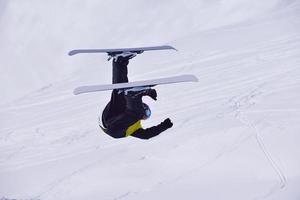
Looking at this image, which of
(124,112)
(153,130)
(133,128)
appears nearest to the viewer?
(124,112)

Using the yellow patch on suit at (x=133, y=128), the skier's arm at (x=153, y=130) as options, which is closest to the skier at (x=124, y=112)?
the yellow patch on suit at (x=133, y=128)

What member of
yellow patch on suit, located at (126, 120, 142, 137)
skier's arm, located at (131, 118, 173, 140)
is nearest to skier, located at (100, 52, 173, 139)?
yellow patch on suit, located at (126, 120, 142, 137)

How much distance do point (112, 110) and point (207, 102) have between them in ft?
43.5

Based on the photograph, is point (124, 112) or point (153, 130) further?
point (153, 130)

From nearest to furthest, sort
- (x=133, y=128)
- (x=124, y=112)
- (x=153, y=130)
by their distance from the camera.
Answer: (x=124, y=112) < (x=133, y=128) < (x=153, y=130)

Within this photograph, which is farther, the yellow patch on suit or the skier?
the yellow patch on suit

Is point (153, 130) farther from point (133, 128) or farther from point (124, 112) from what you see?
point (124, 112)

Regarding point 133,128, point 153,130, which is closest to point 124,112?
point 133,128

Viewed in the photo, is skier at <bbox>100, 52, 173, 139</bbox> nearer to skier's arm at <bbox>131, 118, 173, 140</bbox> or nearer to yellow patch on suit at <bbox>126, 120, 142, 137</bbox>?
yellow patch on suit at <bbox>126, 120, 142, 137</bbox>

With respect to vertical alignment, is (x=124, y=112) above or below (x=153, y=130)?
above

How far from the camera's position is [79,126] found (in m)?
19.3

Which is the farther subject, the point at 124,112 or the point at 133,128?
the point at 133,128

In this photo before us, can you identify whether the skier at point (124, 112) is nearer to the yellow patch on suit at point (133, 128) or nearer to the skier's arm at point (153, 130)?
the yellow patch on suit at point (133, 128)

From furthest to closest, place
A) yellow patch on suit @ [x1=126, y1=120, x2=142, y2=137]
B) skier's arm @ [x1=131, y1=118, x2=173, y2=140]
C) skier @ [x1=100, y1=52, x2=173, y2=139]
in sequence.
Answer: skier's arm @ [x1=131, y1=118, x2=173, y2=140], yellow patch on suit @ [x1=126, y1=120, x2=142, y2=137], skier @ [x1=100, y1=52, x2=173, y2=139]
